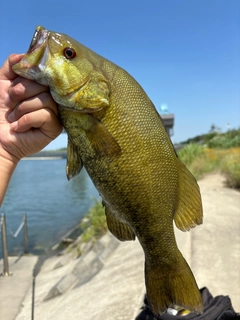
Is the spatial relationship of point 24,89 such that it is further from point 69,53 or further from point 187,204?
point 187,204

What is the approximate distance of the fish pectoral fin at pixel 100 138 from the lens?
1.58m

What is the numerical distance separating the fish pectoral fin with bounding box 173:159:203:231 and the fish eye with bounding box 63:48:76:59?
81cm

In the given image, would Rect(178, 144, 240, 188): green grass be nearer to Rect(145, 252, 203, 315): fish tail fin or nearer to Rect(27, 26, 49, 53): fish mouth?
Rect(145, 252, 203, 315): fish tail fin

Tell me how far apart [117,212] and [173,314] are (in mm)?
1609

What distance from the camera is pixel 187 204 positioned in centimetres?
184

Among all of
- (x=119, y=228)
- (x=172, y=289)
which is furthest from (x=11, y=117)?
(x=172, y=289)

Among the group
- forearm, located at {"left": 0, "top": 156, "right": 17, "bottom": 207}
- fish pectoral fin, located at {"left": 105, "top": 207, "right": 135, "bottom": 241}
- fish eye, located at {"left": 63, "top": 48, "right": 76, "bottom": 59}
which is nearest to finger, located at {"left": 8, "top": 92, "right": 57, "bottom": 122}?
fish eye, located at {"left": 63, "top": 48, "right": 76, "bottom": 59}

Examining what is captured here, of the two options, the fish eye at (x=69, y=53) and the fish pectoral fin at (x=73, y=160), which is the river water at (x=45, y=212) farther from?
the fish eye at (x=69, y=53)

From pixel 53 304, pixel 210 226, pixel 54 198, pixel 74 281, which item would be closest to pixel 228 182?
pixel 210 226

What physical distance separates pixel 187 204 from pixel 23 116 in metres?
1.00

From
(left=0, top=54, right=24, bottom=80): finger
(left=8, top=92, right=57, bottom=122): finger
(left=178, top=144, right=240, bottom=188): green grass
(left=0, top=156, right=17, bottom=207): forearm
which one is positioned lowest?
(left=178, top=144, right=240, bottom=188): green grass

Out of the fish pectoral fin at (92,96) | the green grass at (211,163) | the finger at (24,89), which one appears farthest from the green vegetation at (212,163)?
the finger at (24,89)

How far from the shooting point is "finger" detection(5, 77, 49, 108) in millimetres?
1614

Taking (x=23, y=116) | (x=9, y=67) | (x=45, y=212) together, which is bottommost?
(x=45, y=212)
